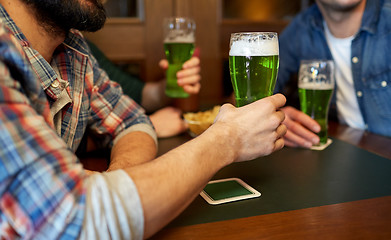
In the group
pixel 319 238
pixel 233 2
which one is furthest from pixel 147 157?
pixel 233 2

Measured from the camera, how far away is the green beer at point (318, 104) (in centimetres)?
129

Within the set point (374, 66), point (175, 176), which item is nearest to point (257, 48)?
point (175, 176)

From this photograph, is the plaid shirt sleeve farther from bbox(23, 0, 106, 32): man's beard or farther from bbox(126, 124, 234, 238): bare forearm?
bbox(23, 0, 106, 32): man's beard

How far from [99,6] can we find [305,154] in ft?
2.61

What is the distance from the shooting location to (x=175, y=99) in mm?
1733

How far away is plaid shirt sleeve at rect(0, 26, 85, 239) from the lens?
56 cm

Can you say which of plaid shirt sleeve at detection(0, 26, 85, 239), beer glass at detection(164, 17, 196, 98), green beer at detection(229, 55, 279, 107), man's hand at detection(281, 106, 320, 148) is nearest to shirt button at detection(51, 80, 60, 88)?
plaid shirt sleeve at detection(0, 26, 85, 239)

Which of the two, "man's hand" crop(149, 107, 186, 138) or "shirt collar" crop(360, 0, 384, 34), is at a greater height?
Result: "shirt collar" crop(360, 0, 384, 34)

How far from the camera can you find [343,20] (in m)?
1.81

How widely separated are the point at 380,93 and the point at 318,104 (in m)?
0.61

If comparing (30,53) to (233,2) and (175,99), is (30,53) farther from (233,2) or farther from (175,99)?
(233,2)

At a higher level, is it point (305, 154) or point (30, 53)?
point (30, 53)

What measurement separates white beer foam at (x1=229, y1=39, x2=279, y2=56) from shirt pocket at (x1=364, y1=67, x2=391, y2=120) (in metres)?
1.06

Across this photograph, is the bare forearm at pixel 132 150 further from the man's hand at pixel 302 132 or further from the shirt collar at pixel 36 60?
the man's hand at pixel 302 132
